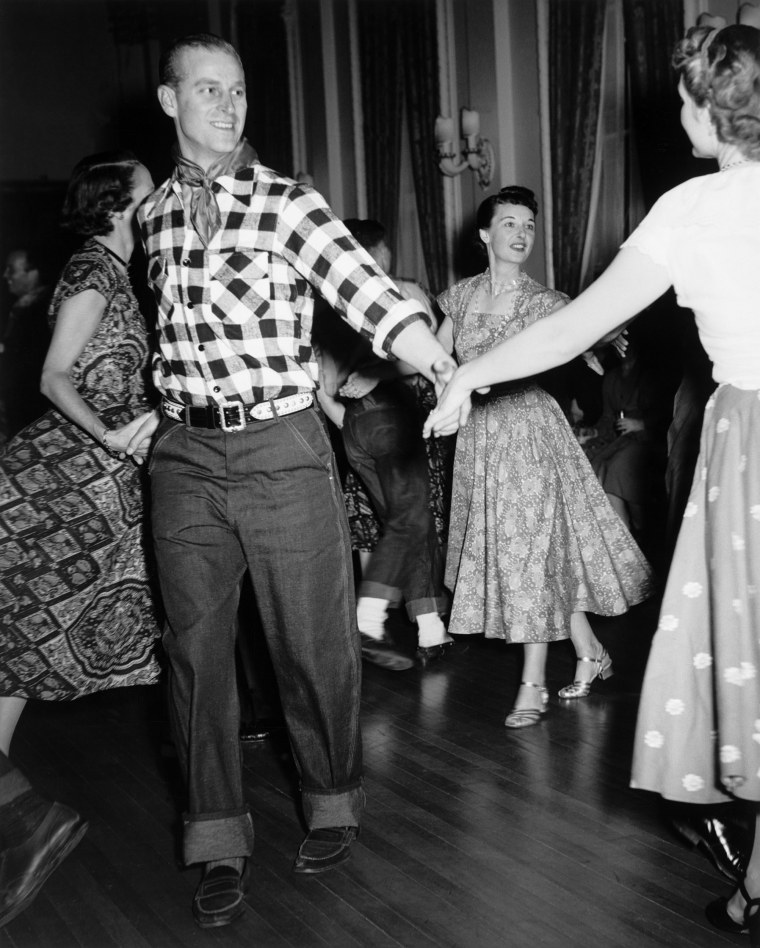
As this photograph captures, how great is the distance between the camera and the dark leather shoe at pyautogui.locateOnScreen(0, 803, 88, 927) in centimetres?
210

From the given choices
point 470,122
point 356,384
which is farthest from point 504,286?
point 470,122

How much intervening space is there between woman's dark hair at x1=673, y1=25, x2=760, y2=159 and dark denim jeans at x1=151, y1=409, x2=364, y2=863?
956mm

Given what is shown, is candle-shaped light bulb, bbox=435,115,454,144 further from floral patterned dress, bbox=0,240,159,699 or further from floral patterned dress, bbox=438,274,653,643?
floral patterned dress, bbox=0,240,159,699

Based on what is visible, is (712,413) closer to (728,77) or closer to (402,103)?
(728,77)

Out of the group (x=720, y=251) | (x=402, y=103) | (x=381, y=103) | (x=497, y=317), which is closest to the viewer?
(x=720, y=251)

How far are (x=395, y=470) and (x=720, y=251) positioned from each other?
217cm

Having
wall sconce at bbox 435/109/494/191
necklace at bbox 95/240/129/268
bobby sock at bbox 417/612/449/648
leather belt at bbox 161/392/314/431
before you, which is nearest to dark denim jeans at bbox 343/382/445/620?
bobby sock at bbox 417/612/449/648

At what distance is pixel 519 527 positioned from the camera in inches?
125

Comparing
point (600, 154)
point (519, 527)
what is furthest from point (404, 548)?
point (600, 154)

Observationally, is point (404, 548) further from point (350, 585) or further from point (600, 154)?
point (600, 154)

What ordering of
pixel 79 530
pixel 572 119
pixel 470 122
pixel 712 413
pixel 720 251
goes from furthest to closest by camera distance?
pixel 470 122 < pixel 572 119 < pixel 79 530 < pixel 712 413 < pixel 720 251

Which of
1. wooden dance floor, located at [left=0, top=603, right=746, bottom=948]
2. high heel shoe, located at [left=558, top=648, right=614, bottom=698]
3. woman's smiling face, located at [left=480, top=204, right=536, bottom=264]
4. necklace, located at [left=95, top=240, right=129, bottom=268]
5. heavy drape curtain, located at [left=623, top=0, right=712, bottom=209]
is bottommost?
wooden dance floor, located at [left=0, top=603, right=746, bottom=948]

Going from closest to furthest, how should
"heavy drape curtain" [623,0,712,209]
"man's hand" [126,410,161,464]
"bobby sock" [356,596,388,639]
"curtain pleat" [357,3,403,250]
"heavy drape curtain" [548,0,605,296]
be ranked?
"man's hand" [126,410,161,464] → "bobby sock" [356,596,388,639] → "heavy drape curtain" [623,0,712,209] → "heavy drape curtain" [548,0,605,296] → "curtain pleat" [357,3,403,250]

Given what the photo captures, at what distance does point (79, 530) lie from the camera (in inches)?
105
